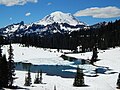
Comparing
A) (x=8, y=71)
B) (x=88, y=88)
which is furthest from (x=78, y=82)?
(x=8, y=71)

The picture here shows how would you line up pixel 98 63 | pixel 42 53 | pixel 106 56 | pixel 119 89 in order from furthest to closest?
pixel 42 53 → pixel 106 56 → pixel 98 63 → pixel 119 89

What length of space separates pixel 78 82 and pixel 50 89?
10.8 metres

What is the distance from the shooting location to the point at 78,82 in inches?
2594

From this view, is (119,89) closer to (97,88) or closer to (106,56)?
(97,88)

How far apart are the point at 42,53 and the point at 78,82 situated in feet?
420

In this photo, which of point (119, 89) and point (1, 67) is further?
point (119, 89)

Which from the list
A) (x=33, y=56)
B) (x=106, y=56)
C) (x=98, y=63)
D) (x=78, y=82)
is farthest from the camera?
(x=33, y=56)

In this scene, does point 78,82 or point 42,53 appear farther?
point 42,53

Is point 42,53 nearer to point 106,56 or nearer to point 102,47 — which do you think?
point 102,47

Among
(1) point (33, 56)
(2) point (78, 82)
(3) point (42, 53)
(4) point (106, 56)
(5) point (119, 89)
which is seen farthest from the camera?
(3) point (42, 53)

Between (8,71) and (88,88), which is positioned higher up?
(8,71)

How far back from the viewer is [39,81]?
68.7 meters

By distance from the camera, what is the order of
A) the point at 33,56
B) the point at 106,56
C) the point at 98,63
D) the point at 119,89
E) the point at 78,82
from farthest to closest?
the point at 33,56 < the point at 106,56 < the point at 98,63 < the point at 78,82 < the point at 119,89

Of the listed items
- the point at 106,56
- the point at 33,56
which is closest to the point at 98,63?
the point at 106,56
